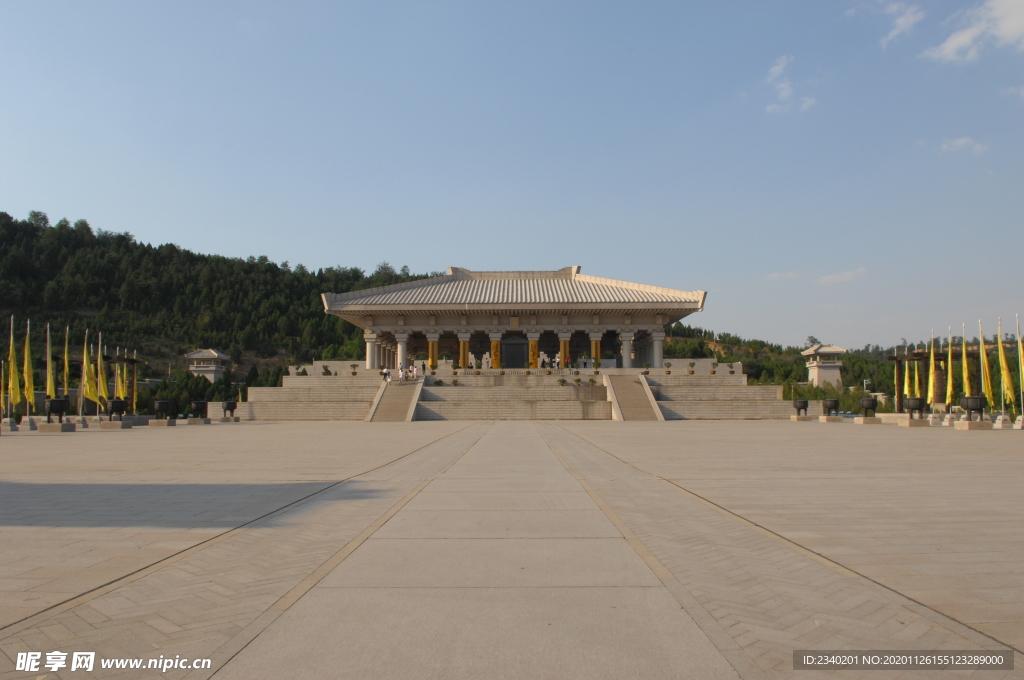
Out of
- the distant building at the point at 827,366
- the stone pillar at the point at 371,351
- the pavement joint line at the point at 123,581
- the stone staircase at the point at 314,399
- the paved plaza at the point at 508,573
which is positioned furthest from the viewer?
Answer: the distant building at the point at 827,366

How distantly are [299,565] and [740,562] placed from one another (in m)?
2.46

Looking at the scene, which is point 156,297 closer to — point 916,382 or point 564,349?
point 564,349

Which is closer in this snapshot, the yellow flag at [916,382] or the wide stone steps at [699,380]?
the yellow flag at [916,382]

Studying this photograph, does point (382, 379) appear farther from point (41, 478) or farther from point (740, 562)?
point (740, 562)

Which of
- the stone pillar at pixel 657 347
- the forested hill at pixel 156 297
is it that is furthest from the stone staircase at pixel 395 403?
the forested hill at pixel 156 297

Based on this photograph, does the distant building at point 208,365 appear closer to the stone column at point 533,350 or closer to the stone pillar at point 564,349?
the stone column at point 533,350

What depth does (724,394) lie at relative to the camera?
92.9ft

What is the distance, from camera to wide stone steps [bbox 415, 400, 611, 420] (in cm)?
2612

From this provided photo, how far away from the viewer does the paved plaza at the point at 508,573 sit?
2.52 metres

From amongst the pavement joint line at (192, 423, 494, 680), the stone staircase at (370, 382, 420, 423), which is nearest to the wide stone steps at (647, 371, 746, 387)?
the stone staircase at (370, 382, 420, 423)

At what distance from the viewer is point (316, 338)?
261 ft

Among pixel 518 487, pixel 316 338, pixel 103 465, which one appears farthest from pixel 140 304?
pixel 518 487

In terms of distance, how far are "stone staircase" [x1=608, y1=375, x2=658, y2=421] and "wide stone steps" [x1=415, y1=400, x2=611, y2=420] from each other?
2.50 feet

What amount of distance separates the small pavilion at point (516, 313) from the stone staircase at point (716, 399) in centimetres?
623
